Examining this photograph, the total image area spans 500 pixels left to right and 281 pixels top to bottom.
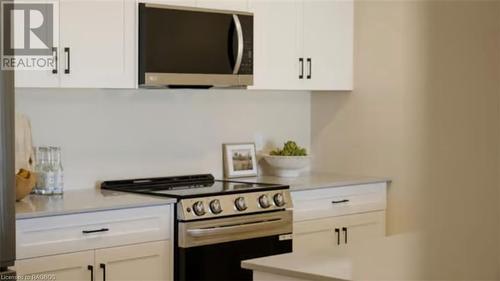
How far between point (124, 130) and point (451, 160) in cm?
191

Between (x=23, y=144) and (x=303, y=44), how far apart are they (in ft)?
5.94

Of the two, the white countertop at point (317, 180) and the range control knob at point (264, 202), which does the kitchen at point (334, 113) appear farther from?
the range control knob at point (264, 202)

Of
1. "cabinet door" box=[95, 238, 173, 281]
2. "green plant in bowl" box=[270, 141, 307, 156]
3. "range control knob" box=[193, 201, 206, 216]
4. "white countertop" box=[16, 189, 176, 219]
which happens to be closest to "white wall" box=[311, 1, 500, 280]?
"green plant in bowl" box=[270, 141, 307, 156]

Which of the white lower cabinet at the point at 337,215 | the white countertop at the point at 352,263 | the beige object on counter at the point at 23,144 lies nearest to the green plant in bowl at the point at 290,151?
the white lower cabinet at the point at 337,215

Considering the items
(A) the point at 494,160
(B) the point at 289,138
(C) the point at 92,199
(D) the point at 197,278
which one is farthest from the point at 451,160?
(C) the point at 92,199

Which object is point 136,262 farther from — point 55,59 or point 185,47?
point 185,47

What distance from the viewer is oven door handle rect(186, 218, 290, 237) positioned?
420 centimetres

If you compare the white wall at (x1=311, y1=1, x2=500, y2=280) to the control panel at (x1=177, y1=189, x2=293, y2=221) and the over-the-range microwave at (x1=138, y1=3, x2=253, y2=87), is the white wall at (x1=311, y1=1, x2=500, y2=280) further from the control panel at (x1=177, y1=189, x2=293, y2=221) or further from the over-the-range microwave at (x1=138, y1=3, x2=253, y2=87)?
the over-the-range microwave at (x1=138, y1=3, x2=253, y2=87)

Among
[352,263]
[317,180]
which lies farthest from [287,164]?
[352,263]

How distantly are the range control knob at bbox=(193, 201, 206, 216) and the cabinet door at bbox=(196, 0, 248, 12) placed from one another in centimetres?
109

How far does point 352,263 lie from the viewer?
2.65 metres

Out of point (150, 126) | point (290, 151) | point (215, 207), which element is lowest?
point (215, 207)

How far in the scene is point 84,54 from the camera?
4.11 m

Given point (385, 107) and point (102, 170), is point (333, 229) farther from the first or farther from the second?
point (102, 170)
